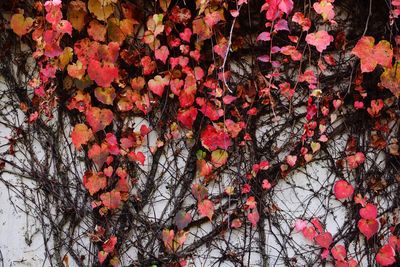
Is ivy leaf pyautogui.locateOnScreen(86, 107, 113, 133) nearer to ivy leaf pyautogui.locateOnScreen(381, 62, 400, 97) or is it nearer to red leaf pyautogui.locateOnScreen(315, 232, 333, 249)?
red leaf pyautogui.locateOnScreen(315, 232, 333, 249)

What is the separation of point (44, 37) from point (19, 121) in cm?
54

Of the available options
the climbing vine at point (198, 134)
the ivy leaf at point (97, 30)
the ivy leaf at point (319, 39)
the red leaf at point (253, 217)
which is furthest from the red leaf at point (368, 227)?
the ivy leaf at point (97, 30)

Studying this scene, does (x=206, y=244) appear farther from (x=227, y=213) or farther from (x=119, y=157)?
(x=119, y=157)

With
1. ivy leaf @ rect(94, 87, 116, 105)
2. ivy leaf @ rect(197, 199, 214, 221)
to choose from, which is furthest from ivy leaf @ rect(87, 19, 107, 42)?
ivy leaf @ rect(197, 199, 214, 221)

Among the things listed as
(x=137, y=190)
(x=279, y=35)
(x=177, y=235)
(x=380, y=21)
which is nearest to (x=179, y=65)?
(x=279, y=35)

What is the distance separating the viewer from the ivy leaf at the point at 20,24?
2466 millimetres

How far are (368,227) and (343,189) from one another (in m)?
0.22

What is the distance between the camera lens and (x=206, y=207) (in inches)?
98.1

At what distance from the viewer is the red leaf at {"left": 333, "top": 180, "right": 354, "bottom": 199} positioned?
243 cm

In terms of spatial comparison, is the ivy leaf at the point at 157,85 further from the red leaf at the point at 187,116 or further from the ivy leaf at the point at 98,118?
the ivy leaf at the point at 98,118

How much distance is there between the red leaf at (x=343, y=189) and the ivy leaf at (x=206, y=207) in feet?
2.13

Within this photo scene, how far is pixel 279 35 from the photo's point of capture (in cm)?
251

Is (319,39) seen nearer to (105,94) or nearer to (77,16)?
(105,94)

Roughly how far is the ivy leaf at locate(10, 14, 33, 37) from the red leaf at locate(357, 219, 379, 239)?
1.99 meters
